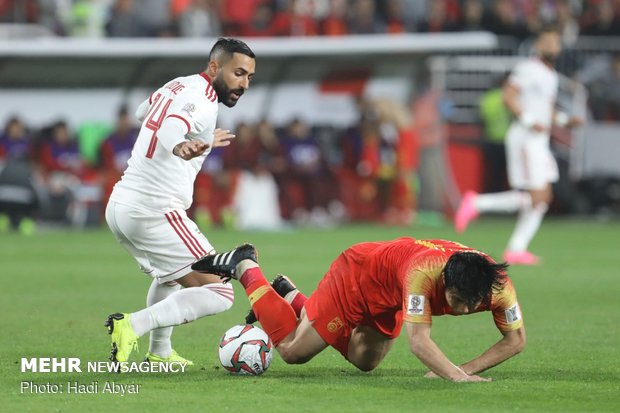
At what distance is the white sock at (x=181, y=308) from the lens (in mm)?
8078

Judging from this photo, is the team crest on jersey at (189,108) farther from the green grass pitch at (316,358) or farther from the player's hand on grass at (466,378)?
the player's hand on grass at (466,378)

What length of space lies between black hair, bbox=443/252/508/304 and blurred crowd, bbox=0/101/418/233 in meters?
15.6

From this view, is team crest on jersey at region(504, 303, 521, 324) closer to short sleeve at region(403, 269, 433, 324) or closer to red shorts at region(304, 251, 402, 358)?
short sleeve at region(403, 269, 433, 324)

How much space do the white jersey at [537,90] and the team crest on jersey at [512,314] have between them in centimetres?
889

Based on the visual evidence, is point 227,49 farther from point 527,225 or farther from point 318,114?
point 318,114

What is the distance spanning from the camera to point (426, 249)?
7703 millimetres

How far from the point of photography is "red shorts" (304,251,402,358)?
8016 millimetres

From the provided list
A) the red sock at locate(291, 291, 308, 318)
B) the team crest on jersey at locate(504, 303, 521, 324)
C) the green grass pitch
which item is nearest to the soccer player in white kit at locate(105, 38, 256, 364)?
the green grass pitch

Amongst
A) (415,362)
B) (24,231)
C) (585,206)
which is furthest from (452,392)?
(585,206)

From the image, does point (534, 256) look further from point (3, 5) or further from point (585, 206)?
point (3, 5)

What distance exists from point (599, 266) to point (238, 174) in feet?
31.8

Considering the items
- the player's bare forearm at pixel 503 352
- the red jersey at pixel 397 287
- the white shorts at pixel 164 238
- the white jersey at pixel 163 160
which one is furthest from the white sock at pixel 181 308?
the player's bare forearm at pixel 503 352

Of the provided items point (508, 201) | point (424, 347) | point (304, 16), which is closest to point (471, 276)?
point (424, 347)

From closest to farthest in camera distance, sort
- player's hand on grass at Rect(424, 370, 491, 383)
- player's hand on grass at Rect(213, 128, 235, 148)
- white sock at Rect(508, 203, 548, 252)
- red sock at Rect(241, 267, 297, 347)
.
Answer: player's hand on grass at Rect(424, 370, 491, 383)
player's hand on grass at Rect(213, 128, 235, 148)
red sock at Rect(241, 267, 297, 347)
white sock at Rect(508, 203, 548, 252)
